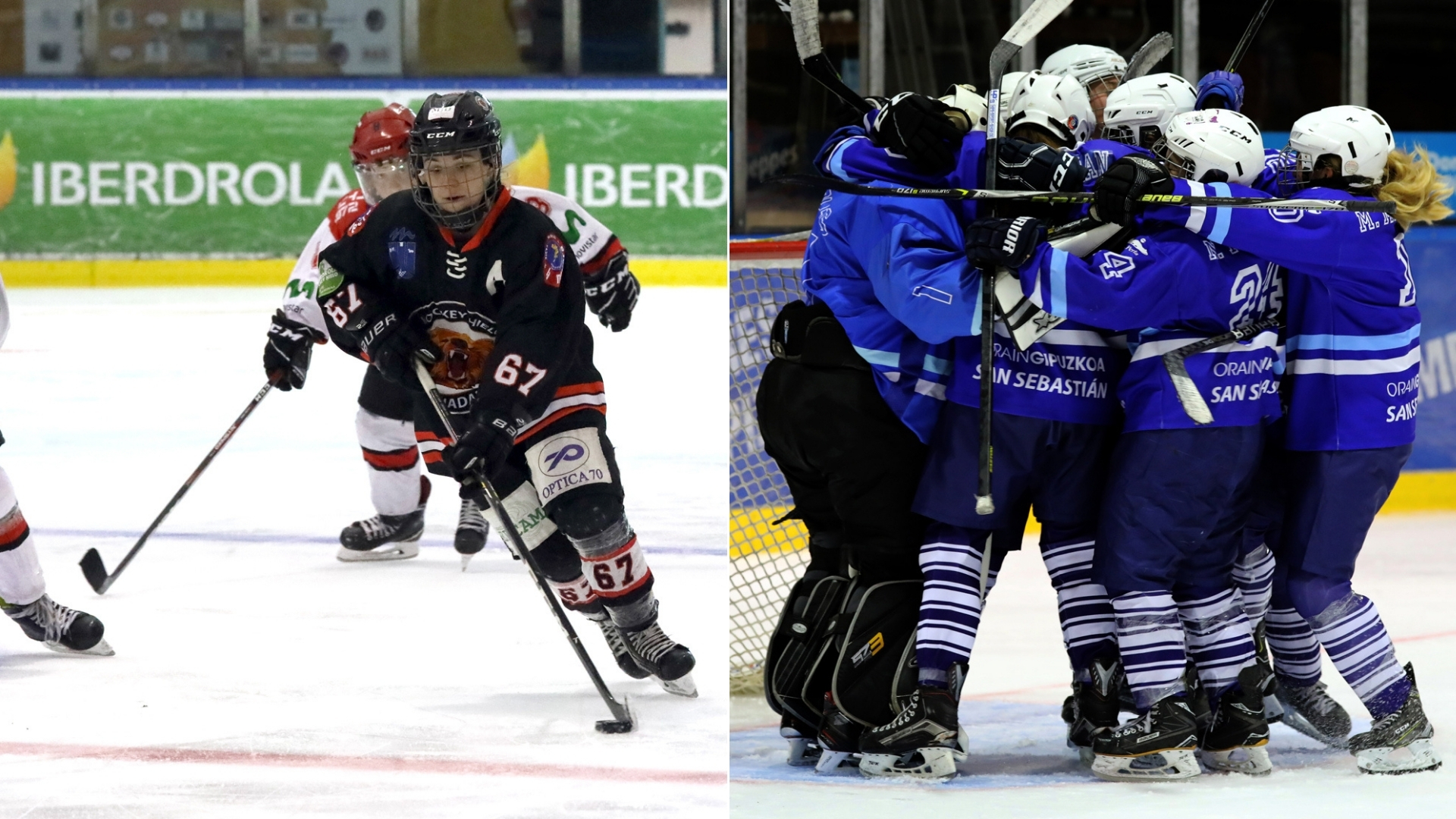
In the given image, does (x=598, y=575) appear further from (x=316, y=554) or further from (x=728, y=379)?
(x=728, y=379)

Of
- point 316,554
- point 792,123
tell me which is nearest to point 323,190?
point 792,123

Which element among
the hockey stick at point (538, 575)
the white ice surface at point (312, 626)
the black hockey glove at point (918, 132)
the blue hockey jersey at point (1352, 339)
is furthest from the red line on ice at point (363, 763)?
the blue hockey jersey at point (1352, 339)

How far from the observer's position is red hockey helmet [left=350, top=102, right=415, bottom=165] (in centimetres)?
229

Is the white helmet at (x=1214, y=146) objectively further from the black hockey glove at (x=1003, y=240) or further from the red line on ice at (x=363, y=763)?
the red line on ice at (x=363, y=763)

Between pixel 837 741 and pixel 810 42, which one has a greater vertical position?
pixel 810 42

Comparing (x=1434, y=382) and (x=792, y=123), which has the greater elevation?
(x=792, y=123)

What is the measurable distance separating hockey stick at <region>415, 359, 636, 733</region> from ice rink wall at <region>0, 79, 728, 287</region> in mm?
1985

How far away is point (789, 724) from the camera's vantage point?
8.58 ft

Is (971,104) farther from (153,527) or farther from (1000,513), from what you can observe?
(153,527)

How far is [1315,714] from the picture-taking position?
8.80 ft

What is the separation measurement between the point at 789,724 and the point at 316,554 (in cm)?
80

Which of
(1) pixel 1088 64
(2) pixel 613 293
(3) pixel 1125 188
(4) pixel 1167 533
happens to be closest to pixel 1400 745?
(4) pixel 1167 533

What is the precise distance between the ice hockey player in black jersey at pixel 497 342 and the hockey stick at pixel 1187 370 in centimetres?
76

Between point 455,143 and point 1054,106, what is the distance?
0.88 m
